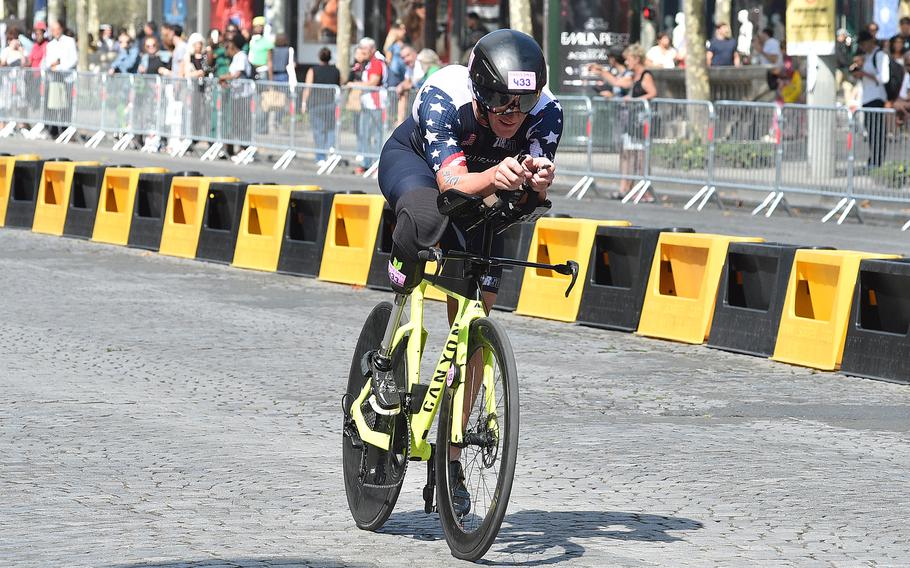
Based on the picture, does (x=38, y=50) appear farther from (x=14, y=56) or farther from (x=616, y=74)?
(x=616, y=74)

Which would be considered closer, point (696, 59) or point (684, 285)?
point (684, 285)

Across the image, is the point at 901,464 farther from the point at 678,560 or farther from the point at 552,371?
the point at 552,371

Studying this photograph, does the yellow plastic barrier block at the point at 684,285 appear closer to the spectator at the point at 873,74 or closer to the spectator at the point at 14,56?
the spectator at the point at 873,74

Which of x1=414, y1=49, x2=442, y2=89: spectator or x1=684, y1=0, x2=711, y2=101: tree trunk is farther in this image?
x1=684, y1=0, x2=711, y2=101: tree trunk

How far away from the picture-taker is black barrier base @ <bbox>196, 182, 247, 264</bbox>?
617 inches

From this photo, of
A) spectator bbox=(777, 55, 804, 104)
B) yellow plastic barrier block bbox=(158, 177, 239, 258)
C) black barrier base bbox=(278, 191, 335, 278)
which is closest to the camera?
black barrier base bbox=(278, 191, 335, 278)

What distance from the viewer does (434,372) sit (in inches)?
228

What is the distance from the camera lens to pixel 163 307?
41.8ft

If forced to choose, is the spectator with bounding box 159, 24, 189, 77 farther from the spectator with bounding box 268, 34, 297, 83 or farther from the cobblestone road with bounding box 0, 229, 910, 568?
the cobblestone road with bounding box 0, 229, 910, 568

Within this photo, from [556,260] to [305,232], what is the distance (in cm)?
288

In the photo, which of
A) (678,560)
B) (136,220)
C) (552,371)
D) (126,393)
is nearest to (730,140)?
(136,220)

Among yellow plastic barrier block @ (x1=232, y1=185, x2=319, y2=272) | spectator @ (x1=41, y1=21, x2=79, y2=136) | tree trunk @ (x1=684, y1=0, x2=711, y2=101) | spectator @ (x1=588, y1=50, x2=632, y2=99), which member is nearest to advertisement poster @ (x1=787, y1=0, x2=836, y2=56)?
spectator @ (x1=588, y1=50, x2=632, y2=99)

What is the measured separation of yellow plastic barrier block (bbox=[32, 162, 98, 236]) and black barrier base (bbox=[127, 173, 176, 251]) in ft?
3.26

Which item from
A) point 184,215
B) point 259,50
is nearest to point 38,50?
point 259,50
